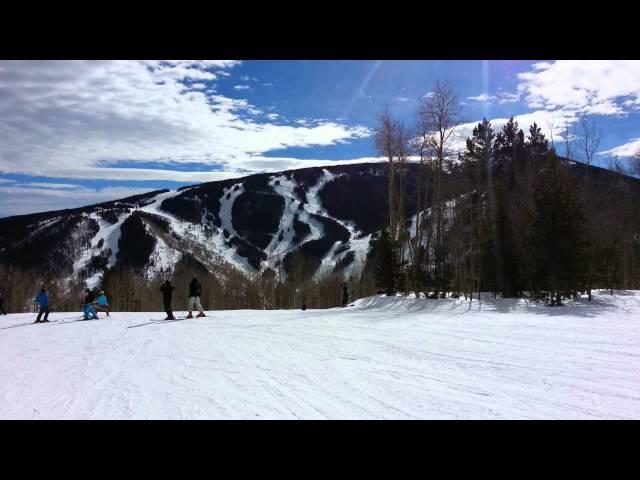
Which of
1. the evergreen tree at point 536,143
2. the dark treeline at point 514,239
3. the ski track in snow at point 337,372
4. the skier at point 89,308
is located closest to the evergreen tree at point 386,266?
the dark treeline at point 514,239

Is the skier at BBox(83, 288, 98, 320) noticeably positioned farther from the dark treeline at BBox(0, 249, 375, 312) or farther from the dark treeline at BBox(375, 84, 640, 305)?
the dark treeline at BBox(0, 249, 375, 312)

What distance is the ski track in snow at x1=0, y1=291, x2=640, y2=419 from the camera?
6055 millimetres

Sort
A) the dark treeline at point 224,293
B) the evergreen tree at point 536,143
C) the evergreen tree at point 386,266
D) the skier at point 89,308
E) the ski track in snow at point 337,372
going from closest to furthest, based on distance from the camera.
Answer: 1. the ski track in snow at point 337,372
2. the skier at point 89,308
3. the evergreen tree at point 386,266
4. the evergreen tree at point 536,143
5. the dark treeline at point 224,293

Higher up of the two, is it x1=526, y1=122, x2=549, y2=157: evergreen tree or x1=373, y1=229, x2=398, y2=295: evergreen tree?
x1=526, y1=122, x2=549, y2=157: evergreen tree

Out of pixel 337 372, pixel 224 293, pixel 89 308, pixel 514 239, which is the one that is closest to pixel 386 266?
pixel 514 239

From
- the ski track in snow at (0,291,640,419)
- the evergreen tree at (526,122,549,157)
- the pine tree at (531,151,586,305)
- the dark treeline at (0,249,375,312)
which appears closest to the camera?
the ski track in snow at (0,291,640,419)

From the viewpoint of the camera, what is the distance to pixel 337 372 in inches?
330

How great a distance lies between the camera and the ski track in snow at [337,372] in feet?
19.9

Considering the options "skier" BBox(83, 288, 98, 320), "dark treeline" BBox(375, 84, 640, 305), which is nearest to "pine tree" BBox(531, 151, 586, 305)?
"dark treeline" BBox(375, 84, 640, 305)

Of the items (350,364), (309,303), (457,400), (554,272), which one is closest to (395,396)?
(457,400)

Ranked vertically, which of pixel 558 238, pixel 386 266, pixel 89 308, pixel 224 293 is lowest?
pixel 224 293

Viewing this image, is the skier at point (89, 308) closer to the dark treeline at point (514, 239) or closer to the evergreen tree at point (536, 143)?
the dark treeline at point (514, 239)

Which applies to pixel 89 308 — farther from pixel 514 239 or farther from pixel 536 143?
pixel 536 143

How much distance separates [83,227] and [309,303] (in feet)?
489
